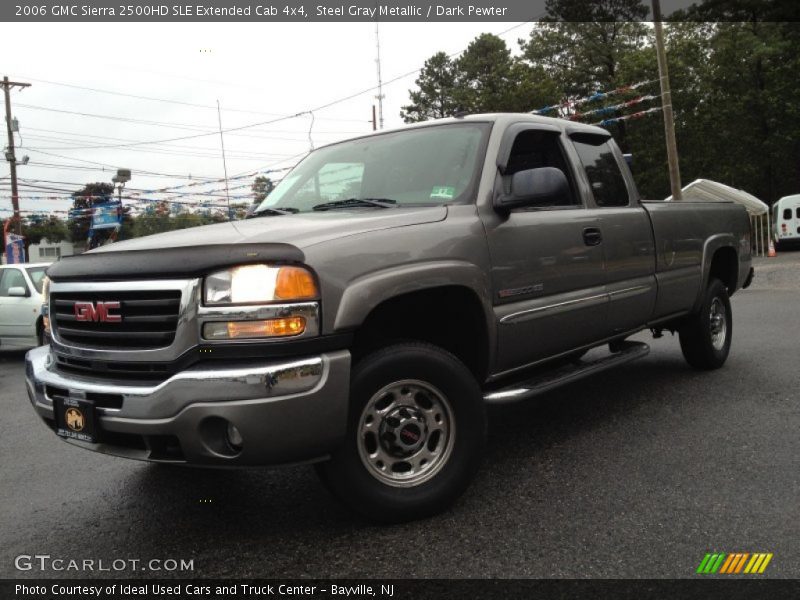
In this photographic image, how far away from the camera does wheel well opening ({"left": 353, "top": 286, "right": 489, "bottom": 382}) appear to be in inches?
126

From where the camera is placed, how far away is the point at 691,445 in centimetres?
395

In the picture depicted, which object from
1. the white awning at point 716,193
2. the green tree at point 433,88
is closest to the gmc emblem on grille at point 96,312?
the white awning at point 716,193

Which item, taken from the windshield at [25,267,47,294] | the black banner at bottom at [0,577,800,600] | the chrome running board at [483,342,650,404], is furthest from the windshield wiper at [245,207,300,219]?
the windshield at [25,267,47,294]

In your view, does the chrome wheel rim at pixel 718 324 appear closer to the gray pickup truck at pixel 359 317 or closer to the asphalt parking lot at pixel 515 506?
the asphalt parking lot at pixel 515 506

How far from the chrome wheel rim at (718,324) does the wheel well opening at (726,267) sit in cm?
27

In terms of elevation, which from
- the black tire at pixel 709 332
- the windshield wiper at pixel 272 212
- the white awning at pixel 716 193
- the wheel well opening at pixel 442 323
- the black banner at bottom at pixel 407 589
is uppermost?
the white awning at pixel 716 193

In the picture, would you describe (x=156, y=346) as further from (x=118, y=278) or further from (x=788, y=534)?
(x=788, y=534)

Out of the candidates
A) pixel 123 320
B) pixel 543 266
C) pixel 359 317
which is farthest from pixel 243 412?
pixel 543 266

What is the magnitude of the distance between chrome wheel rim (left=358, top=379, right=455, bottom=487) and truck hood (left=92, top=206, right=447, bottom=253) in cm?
70

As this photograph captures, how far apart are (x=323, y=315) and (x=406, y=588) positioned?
3.46 feet

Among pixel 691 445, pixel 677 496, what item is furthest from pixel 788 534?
pixel 691 445

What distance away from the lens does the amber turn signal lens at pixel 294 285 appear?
8.54 feet

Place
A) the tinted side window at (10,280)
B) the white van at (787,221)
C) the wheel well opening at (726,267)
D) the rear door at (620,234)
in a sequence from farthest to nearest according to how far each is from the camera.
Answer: the white van at (787,221)
the tinted side window at (10,280)
the wheel well opening at (726,267)
the rear door at (620,234)

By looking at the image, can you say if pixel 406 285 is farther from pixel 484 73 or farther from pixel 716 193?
pixel 484 73
